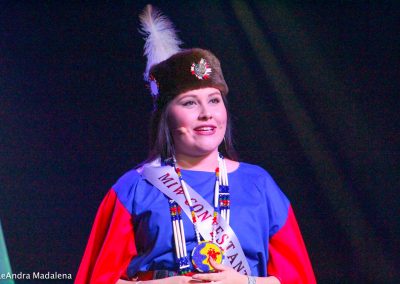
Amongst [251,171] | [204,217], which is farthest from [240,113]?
[204,217]

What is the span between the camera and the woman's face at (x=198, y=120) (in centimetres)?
207

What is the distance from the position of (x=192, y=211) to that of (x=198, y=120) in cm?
31

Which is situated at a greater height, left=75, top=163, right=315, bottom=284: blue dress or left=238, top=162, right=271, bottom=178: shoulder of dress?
left=238, top=162, right=271, bottom=178: shoulder of dress

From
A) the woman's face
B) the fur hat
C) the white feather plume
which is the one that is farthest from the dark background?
the woman's face

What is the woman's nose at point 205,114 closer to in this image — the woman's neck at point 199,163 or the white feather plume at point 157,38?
the woman's neck at point 199,163

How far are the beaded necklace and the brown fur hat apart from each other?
1.00 ft

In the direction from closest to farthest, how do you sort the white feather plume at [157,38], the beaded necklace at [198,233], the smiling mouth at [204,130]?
the beaded necklace at [198,233] < the smiling mouth at [204,130] < the white feather plume at [157,38]

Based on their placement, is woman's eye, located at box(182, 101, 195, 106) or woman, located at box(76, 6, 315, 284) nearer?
woman, located at box(76, 6, 315, 284)

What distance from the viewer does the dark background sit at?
250cm

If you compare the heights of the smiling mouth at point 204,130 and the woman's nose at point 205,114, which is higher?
the woman's nose at point 205,114

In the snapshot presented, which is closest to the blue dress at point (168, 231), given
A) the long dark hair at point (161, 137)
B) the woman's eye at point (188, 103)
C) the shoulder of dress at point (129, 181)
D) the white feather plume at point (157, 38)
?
the shoulder of dress at point (129, 181)

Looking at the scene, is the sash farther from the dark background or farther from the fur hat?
the dark background

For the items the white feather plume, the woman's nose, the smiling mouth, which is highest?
the white feather plume

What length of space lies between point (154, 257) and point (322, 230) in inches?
32.9
